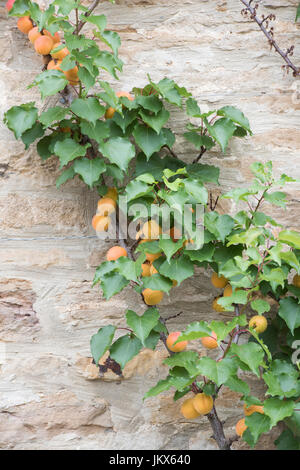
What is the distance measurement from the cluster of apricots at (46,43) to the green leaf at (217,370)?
2.60 ft

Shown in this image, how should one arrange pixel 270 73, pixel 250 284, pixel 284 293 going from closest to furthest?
pixel 250 284 → pixel 284 293 → pixel 270 73

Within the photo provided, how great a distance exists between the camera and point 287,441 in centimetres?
152

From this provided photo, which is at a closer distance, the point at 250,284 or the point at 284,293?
the point at 250,284

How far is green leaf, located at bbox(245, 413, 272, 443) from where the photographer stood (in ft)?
4.14

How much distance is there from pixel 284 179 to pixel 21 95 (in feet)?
2.52

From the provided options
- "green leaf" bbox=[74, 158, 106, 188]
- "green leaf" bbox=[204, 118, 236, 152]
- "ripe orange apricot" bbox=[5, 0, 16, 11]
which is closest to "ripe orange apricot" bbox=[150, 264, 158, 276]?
"green leaf" bbox=[74, 158, 106, 188]

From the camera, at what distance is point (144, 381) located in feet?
5.11

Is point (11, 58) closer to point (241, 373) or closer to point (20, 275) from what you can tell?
point (20, 275)

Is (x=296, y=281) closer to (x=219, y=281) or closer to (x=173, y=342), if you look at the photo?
(x=219, y=281)

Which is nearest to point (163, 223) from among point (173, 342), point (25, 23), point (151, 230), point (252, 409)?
point (151, 230)

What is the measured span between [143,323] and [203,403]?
0.24 meters

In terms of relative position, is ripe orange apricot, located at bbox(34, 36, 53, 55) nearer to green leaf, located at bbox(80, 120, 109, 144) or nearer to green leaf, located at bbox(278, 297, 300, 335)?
green leaf, located at bbox(80, 120, 109, 144)
